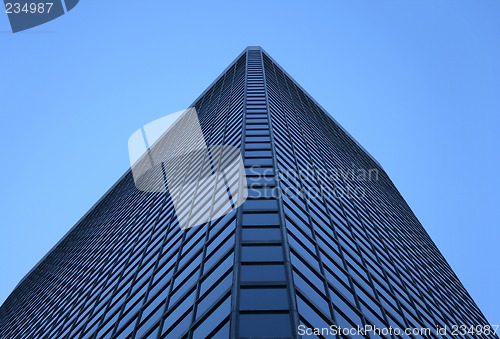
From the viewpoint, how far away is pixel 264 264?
66.7ft

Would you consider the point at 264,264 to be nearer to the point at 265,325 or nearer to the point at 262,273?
the point at 262,273

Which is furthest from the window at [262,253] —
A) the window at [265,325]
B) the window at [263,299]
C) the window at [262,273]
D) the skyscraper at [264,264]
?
the window at [265,325]

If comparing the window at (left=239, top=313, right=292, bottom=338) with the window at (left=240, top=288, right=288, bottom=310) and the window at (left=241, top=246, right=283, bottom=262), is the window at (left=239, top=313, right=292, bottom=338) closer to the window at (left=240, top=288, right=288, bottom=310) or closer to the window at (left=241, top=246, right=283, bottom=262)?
the window at (left=240, top=288, right=288, bottom=310)

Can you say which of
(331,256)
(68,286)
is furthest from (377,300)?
(68,286)

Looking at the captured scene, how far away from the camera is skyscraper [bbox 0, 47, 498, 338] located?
64.2ft

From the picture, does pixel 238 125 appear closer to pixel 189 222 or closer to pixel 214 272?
pixel 189 222

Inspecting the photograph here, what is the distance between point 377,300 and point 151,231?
17.4 m

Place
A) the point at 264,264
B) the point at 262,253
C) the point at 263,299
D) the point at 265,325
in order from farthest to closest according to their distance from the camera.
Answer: the point at 262,253 < the point at 264,264 < the point at 263,299 < the point at 265,325

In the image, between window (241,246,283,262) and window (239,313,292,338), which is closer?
window (239,313,292,338)

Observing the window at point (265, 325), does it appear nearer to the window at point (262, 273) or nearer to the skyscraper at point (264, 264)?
the skyscraper at point (264, 264)

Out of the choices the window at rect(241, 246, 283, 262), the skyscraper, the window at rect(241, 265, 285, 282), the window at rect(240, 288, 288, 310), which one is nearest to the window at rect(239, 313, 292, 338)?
the skyscraper

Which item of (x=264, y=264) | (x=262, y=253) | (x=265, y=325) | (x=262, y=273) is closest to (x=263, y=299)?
(x=265, y=325)

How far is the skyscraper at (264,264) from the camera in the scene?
19562mm

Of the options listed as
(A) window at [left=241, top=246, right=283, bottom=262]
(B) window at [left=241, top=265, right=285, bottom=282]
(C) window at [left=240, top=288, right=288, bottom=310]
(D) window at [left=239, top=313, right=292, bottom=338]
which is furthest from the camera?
(A) window at [left=241, top=246, right=283, bottom=262]
